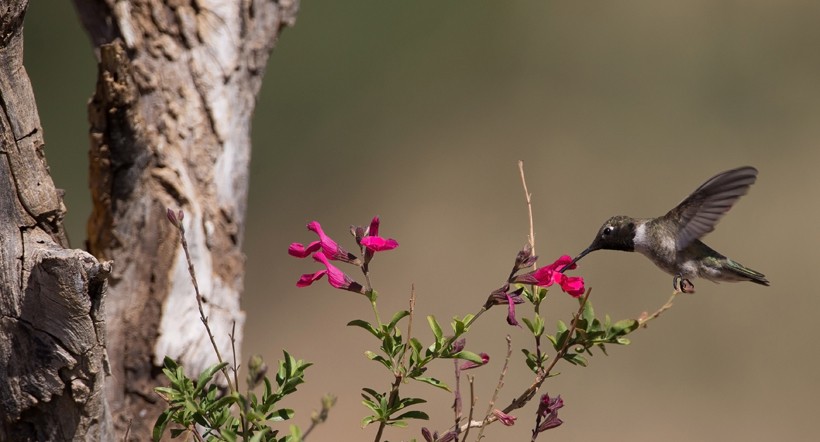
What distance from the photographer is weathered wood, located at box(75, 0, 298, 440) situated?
2125 millimetres

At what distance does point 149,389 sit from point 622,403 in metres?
3.93

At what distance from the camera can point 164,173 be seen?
221cm

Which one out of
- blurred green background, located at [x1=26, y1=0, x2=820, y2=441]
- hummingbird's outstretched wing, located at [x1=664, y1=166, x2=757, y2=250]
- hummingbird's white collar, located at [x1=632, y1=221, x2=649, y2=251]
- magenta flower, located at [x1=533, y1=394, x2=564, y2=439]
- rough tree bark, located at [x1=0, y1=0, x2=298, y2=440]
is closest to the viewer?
magenta flower, located at [x1=533, y1=394, x2=564, y2=439]

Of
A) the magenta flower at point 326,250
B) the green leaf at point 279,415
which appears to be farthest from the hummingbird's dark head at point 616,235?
the green leaf at point 279,415

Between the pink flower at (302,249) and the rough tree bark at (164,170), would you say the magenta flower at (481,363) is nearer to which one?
the pink flower at (302,249)

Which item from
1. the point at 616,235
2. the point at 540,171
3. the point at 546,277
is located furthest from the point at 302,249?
the point at 540,171

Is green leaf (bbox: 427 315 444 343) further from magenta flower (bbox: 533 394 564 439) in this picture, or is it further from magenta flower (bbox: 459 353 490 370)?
magenta flower (bbox: 533 394 564 439)

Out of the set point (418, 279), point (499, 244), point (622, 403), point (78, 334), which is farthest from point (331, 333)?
point (78, 334)

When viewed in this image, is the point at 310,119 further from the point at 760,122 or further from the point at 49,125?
the point at 760,122

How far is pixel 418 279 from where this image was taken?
606 centimetres

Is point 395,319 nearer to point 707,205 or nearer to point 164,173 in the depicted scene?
point 707,205

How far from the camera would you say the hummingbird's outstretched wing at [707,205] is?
1.77 metres

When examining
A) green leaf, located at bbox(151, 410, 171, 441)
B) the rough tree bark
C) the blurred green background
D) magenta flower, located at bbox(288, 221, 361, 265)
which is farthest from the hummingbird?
the blurred green background

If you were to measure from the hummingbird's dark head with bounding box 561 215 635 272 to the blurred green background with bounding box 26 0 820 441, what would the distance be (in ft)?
11.1
